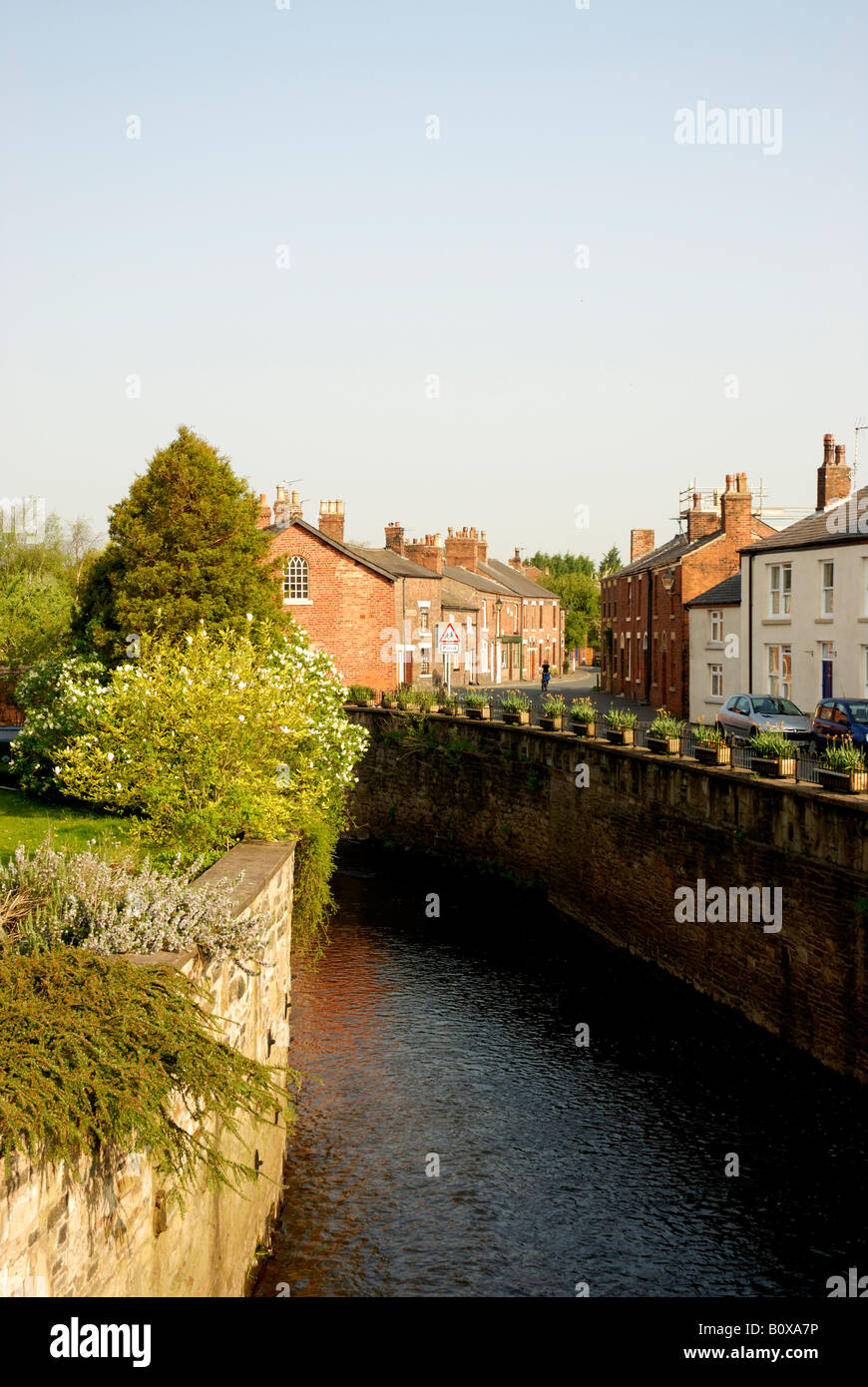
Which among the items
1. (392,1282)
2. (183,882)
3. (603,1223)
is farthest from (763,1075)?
(183,882)

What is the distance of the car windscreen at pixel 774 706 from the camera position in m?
30.8

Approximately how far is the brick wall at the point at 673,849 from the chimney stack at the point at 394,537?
26.1 metres

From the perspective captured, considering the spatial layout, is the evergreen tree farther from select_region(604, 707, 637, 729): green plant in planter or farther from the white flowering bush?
the white flowering bush

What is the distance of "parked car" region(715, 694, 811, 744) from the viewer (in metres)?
29.1

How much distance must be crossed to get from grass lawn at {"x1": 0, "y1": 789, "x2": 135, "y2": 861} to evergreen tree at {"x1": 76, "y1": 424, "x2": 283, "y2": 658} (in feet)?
21.6

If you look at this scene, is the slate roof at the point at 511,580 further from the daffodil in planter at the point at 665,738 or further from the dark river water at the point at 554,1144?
the dark river water at the point at 554,1144

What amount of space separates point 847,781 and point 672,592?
110ft

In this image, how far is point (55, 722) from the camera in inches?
936

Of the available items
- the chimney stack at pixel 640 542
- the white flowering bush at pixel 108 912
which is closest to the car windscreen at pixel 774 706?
the white flowering bush at pixel 108 912

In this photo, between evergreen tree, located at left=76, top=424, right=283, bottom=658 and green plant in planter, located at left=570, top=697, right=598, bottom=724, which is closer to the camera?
evergreen tree, located at left=76, top=424, right=283, bottom=658

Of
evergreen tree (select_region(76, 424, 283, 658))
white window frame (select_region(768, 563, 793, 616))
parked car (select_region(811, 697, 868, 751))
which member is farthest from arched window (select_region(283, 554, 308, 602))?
parked car (select_region(811, 697, 868, 751))

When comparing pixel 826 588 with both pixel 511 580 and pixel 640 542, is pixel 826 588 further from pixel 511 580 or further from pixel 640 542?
pixel 511 580

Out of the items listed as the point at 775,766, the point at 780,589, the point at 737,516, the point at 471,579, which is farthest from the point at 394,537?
the point at 775,766

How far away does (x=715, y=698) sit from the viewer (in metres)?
45.5
